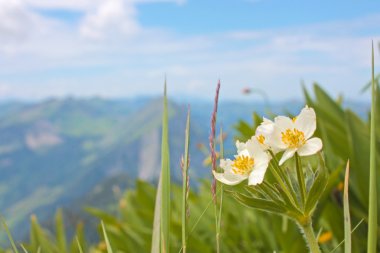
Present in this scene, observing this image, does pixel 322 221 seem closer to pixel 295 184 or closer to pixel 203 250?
pixel 203 250

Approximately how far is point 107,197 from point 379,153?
423ft

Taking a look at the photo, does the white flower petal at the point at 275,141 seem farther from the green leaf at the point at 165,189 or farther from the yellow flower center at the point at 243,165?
the green leaf at the point at 165,189

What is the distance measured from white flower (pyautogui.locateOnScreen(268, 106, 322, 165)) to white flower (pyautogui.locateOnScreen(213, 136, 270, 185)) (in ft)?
0.09

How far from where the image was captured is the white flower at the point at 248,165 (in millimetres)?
701

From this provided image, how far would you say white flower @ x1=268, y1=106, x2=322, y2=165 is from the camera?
72 cm

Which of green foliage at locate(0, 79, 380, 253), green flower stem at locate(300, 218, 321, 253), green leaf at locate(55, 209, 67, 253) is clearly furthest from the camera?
green leaf at locate(55, 209, 67, 253)

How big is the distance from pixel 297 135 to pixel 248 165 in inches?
3.4

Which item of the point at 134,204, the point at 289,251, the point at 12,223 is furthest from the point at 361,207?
the point at 12,223

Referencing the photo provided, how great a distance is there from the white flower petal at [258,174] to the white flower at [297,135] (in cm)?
4

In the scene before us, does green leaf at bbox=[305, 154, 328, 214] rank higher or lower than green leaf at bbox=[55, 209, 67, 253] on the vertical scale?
higher

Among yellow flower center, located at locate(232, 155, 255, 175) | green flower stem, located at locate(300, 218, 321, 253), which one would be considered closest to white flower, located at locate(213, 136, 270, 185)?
yellow flower center, located at locate(232, 155, 255, 175)

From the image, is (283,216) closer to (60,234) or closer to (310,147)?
(310,147)

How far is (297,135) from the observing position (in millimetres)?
725

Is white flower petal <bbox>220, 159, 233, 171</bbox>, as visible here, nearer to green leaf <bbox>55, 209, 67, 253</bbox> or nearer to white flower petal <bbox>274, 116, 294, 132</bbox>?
white flower petal <bbox>274, 116, 294, 132</bbox>
